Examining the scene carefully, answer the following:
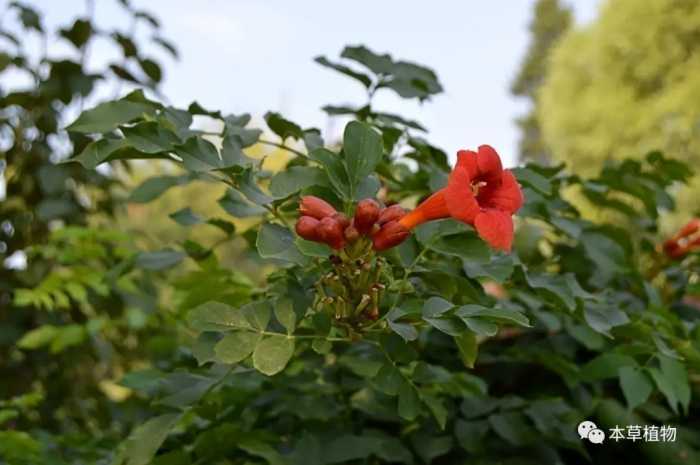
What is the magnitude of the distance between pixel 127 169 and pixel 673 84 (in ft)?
41.3

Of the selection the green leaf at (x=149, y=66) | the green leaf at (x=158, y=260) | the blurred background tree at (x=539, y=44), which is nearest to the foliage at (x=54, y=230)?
the green leaf at (x=149, y=66)

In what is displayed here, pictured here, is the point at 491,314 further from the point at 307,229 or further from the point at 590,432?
the point at 590,432

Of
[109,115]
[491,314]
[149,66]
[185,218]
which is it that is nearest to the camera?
[491,314]

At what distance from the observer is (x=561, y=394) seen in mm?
1579

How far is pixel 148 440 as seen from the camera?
43.4 inches

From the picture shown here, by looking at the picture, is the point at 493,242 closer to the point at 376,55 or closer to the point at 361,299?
the point at 361,299

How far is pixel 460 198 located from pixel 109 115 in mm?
486

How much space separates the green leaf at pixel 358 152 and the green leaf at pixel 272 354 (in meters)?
0.20

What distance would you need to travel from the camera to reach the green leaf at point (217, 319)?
92 cm

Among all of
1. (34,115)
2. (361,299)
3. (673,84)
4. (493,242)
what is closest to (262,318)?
(361,299)

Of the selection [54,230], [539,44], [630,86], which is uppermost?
[539,44]

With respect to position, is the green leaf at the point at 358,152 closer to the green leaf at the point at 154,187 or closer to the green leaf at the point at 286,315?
the green leaf at the point at 286,315

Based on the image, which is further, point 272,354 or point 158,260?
point 158,260

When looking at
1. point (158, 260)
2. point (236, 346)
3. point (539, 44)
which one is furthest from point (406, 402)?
point (539, 44)
